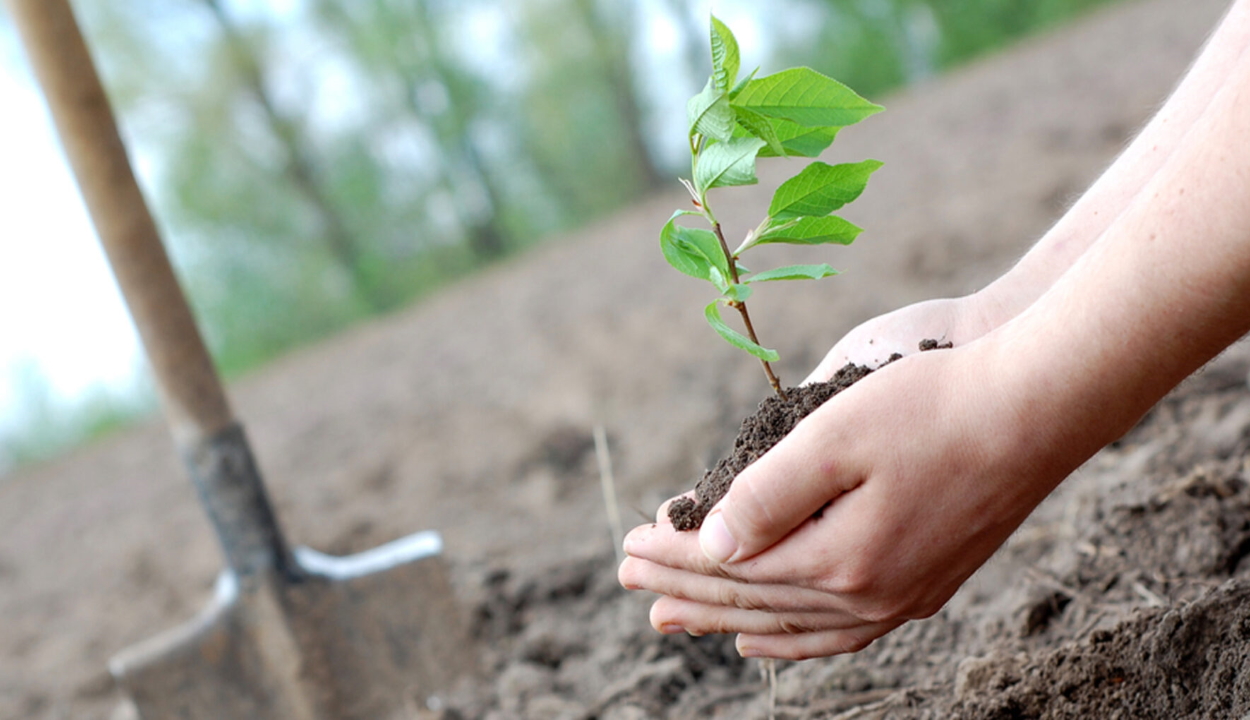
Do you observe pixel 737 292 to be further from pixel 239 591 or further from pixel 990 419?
pixel 239 591

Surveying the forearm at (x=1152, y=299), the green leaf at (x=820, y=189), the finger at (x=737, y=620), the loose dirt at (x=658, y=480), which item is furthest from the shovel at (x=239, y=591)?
the forearm at (x=1152, y=299)

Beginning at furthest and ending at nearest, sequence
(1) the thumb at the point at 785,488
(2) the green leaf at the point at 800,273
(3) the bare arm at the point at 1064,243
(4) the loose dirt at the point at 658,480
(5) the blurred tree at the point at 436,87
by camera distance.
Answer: (5) the blurred tree at the point at 436,87 < (4) the loose dirt at the point at 658,480 < (3) the bare arm at the point at 1064,243 < (2) the green leaf at the point at 800,273 < (1) the thumb at the point at 785,488

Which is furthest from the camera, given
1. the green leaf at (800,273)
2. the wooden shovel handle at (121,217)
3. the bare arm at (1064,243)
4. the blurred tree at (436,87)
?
the blurred tree at (436,87)

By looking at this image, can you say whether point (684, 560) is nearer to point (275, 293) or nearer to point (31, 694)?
point (31, 694)

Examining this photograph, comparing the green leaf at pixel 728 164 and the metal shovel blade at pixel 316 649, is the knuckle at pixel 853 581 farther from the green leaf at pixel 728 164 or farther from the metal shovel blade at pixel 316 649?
the metal shovel blade at pixel 316 649

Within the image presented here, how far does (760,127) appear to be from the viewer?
2.74 feet

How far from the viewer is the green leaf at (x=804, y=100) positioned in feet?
2.69

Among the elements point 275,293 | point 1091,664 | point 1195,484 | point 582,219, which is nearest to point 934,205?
point 1195,484

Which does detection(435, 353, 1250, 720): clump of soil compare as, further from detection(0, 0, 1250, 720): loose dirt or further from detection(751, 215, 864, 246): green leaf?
detection(751, 215, 864, 246): green leaf

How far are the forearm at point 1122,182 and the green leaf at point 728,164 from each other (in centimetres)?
34

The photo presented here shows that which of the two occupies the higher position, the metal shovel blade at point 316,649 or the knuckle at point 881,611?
the knuckle at point 881,611

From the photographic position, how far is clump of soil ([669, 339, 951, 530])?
0.87m

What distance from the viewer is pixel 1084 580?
1213 millimetres

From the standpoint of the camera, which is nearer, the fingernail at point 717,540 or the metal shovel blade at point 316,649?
the fingernail at point 717,540
